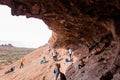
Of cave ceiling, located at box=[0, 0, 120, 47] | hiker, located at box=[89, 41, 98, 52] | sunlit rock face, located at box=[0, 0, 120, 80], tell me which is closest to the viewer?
sunlit rock face, located at box=[0, 0, 120, 80]

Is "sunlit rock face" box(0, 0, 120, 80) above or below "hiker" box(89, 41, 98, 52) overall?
above

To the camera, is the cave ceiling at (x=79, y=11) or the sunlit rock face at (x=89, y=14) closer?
the sunlit rock face at (x=89, y=14)

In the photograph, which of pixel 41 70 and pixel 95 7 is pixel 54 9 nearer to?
pixel 95 7

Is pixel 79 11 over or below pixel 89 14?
over

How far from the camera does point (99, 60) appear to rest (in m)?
22.7

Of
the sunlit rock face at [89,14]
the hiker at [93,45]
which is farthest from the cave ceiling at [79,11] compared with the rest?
the hiker at [93,45]

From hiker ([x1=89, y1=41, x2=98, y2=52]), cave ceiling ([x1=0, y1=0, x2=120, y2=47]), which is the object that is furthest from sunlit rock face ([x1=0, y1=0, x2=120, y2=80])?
hiker ([x1=89, y1=41, x2=98, y2=52])

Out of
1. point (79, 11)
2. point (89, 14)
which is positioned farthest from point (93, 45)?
point (79, 11)

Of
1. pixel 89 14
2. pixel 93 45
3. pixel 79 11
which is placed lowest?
pixel 93 45

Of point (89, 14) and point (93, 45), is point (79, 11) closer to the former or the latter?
point (89, 14)

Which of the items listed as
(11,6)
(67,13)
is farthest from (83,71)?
(11,6)

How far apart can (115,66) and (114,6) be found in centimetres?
443

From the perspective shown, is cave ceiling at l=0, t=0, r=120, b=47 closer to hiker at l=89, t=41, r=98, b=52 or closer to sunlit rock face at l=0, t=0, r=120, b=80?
sunlit rock face at l=0, t=0, r=120, b=80

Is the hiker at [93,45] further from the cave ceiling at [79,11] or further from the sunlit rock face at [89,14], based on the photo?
the cave ceiling at [79,11]
